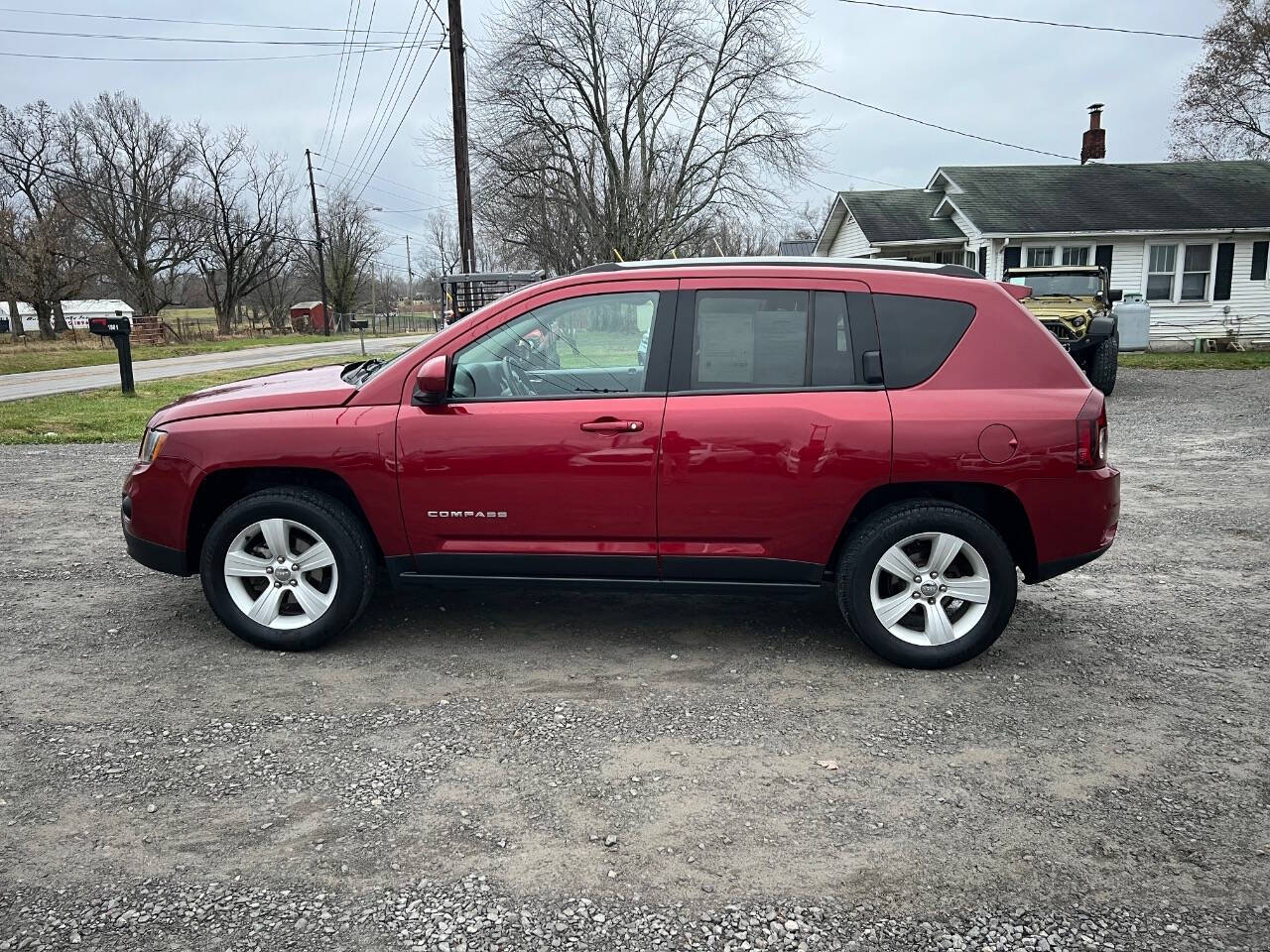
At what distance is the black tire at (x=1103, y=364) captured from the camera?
14031 mm

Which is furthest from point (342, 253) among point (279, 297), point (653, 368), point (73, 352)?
point (653, 368)

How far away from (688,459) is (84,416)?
1252cm

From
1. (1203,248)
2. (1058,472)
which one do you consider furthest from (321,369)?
(1203,248)

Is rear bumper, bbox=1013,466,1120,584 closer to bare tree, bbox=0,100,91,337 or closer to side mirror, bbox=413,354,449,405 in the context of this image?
side mirror, bbox=413,354,449,405

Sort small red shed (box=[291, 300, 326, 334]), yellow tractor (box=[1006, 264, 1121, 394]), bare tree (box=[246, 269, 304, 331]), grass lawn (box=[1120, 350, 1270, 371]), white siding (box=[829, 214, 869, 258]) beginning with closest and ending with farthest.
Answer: yellow tractor (box=[1006, 264, 1121, 394]) < grass lawn (box=[1120, 350, 1270, 371]) < white siding (box=[829, 214, 869, 258]) < bare tree (box=[246, 269, 304, 331]) < small red shed (box=[291, 300, 326, 334])

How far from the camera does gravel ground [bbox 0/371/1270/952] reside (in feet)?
8.29

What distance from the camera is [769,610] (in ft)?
16.6

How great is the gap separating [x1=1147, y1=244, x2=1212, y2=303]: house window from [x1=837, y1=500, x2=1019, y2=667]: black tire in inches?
936

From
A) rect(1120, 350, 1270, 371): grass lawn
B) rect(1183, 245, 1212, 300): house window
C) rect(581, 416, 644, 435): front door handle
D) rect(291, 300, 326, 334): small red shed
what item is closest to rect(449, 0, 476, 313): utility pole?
rect(1120, 350, 1270, 371): grass lawn

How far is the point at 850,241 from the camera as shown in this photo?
29.0m

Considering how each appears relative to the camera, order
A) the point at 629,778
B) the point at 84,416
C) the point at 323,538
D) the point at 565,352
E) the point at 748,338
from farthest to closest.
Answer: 1. the point at 84,416
2. the point at 565,352
3. the point at 323,538
4. the point at 748,338
5. the point at 629,778

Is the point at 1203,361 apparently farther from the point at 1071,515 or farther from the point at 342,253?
the point at 342,253

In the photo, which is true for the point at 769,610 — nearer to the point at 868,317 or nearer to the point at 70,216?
the point at 868,317

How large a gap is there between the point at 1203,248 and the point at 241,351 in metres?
31.7
